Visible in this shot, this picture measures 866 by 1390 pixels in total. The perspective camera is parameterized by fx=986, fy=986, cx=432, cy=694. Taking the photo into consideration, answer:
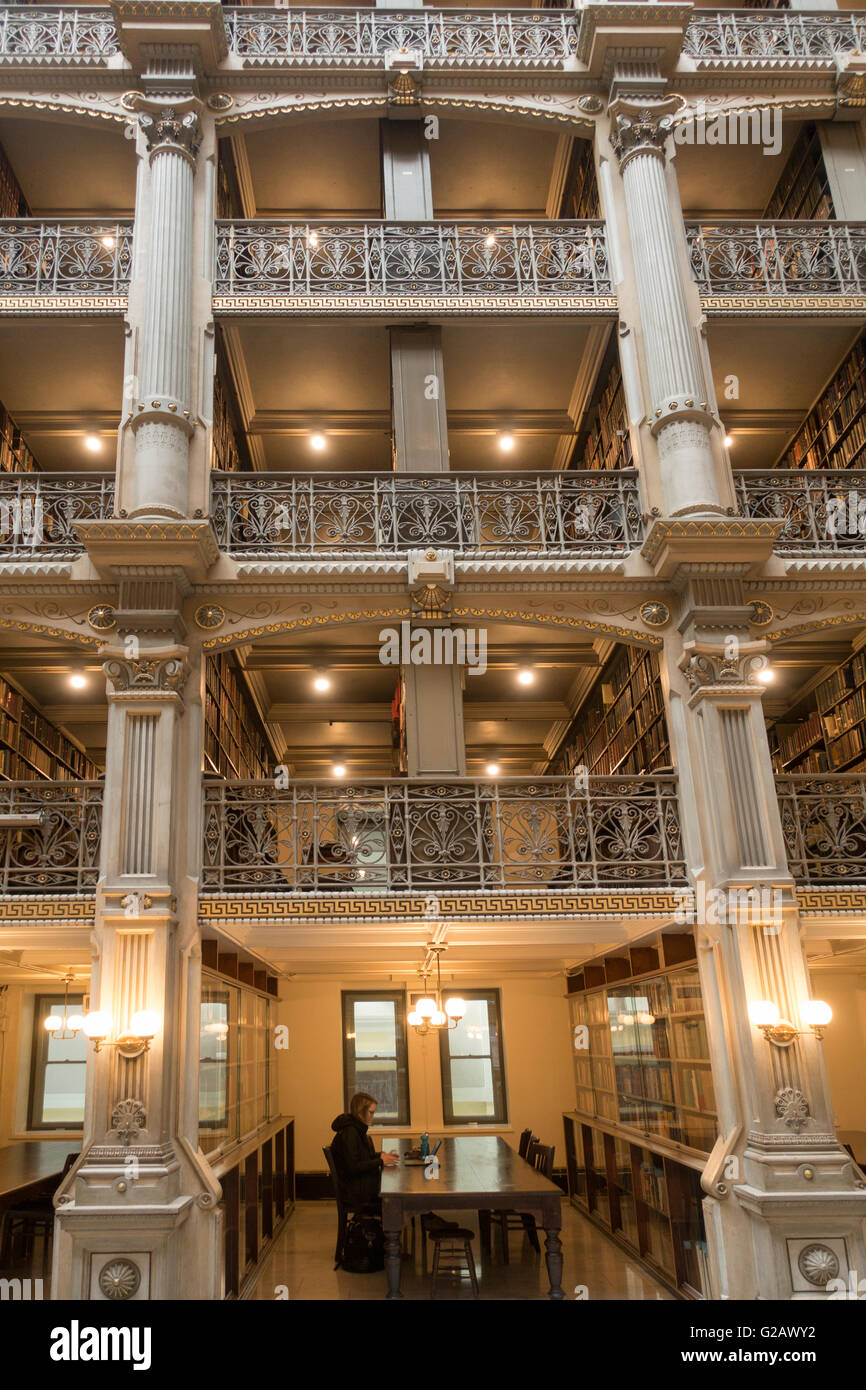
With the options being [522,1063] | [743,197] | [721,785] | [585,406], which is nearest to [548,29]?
[743,197]

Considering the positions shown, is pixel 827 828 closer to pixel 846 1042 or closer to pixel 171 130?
pixel 846 1042

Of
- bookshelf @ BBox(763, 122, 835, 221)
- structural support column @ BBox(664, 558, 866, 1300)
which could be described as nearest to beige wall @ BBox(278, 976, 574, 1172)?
structural support column @ BBox(664, 558, 866, 1300)

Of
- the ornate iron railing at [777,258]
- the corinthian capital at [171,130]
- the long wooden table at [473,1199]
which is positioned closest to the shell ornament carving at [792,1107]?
the long wooden table at [473,1199]

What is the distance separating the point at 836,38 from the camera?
10.1 meters

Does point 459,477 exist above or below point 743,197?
below

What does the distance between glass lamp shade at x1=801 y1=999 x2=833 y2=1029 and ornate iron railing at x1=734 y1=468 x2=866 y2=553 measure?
3.66m

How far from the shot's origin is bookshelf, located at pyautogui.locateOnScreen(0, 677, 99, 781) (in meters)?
9.21

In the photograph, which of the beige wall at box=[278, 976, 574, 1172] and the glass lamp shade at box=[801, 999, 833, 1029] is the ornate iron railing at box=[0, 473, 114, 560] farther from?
the beige wall at box=[278, 976, 574, 1172]

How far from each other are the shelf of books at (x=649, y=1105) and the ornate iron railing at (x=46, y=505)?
5822mm

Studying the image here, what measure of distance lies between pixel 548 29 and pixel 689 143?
1855mm

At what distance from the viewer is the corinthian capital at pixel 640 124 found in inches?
358

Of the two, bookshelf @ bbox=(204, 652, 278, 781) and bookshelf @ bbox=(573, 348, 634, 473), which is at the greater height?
bookshelf @ bbox=(573, 348, 634, 473)

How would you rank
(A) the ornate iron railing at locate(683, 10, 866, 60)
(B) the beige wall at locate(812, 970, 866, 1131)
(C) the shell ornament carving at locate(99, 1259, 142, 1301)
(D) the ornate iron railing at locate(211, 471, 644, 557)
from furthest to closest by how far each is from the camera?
(B) the beige wall at locate(812, 970, 866, 1131) → (A) the ornate iron railing at locate(683, 10, 866, 60) → (D) the ornate iron railing at locate(211, 471, 644, 557) → (C) the shell ornament carving at locate(99, 1259, 142, 1301)

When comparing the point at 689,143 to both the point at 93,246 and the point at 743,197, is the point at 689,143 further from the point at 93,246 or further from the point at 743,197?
the point at 93,246
